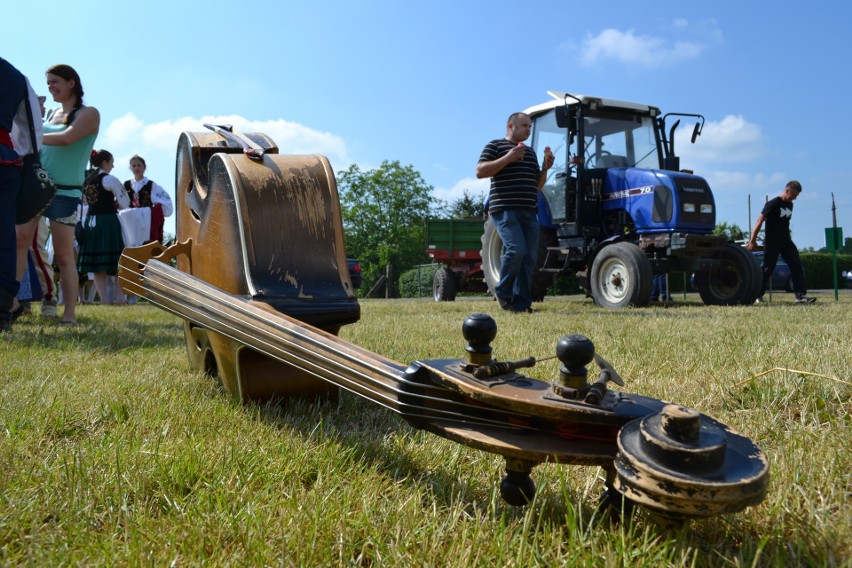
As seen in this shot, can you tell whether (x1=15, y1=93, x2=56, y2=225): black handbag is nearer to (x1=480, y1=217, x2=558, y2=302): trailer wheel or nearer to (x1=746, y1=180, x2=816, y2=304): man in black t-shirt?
(x1=480, y1=217, x2=558, y2=302): trailer wheel

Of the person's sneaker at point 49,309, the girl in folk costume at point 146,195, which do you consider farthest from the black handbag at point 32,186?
the girl in folk costume at point 146,195

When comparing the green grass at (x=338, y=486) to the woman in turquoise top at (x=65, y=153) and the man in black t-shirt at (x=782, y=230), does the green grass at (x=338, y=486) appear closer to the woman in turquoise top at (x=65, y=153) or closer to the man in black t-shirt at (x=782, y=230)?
the woman in turquoise top at (x=65, y=153)

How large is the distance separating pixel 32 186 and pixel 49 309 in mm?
2122

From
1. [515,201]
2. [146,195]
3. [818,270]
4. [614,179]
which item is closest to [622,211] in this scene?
[614,179]

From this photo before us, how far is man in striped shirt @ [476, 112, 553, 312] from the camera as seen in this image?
20.6 ft

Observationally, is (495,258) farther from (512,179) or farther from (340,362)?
(340,362)

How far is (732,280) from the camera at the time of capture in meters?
8.92

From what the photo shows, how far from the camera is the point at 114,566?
3.10 ft

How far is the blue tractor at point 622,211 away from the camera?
26.7ft

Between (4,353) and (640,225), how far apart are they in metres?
7.32

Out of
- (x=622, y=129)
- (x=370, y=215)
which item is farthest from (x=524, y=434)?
(x=370, y=215)

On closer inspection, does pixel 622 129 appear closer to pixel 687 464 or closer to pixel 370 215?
pixel 687 464

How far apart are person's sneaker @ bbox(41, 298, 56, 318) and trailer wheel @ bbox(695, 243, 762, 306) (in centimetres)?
771

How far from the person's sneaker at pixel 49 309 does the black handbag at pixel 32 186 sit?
185 cm
